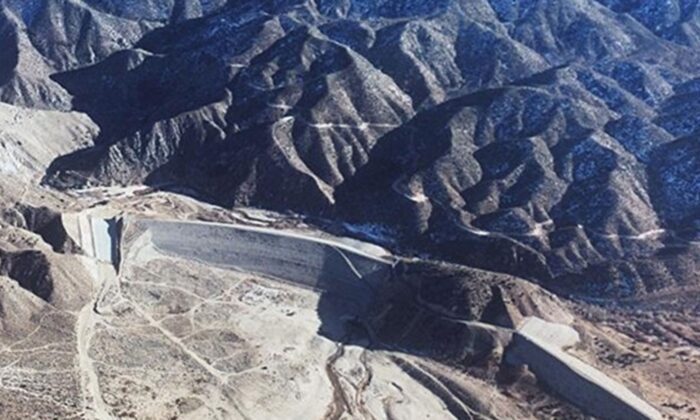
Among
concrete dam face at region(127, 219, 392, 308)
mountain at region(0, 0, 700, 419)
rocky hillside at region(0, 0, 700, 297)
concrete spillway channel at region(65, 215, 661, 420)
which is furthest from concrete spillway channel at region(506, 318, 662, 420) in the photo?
concrete dam face at region(127, 219, 392, 308)

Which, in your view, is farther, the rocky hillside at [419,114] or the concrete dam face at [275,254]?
the rocky hillside at [419,114]

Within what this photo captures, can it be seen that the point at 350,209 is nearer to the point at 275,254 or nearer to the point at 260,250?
the point at 275,254

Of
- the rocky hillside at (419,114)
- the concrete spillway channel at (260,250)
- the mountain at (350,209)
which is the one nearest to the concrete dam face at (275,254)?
the concrete spillway channel at (260,250)

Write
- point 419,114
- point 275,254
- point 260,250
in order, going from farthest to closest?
1. point 419,114
2. point 260,250
3. point 275,254

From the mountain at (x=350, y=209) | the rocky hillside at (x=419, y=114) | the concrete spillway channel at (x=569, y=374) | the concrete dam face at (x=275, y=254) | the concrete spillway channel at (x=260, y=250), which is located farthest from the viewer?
the rocky hillside at (x=419, y=114)

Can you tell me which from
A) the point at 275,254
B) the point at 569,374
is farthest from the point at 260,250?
the point at 569,374

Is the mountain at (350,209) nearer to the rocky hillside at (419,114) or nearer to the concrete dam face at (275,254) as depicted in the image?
the concrete dam face at (275,254)

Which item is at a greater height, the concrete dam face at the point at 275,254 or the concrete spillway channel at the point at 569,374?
the concrete spillway channel at the point at 569,374

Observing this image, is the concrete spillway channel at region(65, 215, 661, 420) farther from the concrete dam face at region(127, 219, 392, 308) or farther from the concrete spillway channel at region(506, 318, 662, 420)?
the concrete spillway channel at region(506, 318, 662, 420)
